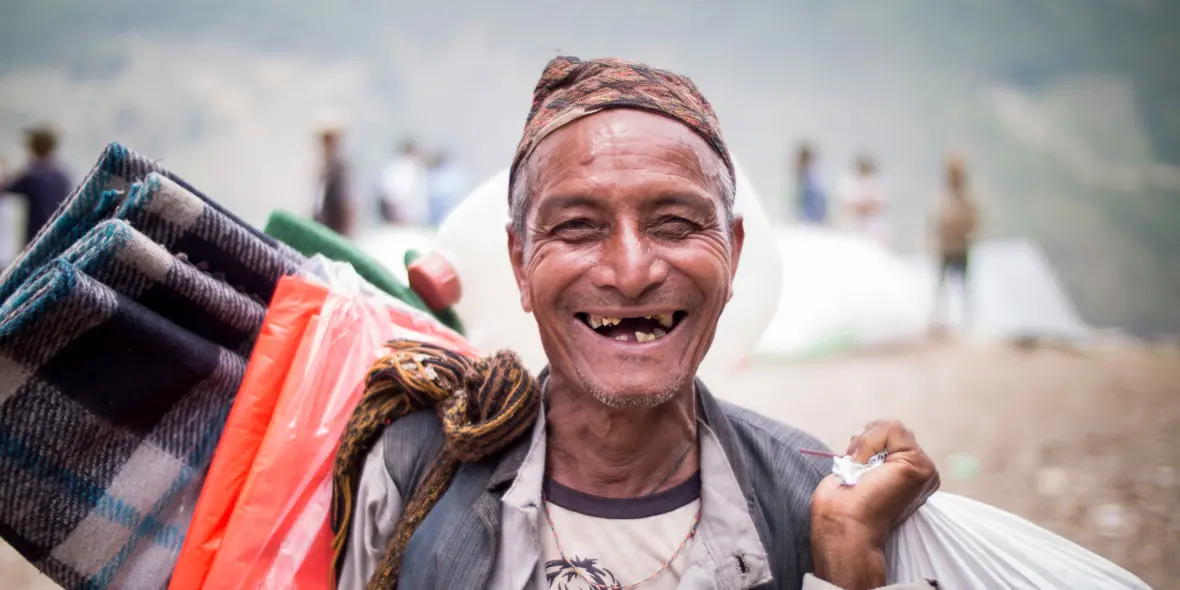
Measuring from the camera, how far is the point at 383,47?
62.5 ft

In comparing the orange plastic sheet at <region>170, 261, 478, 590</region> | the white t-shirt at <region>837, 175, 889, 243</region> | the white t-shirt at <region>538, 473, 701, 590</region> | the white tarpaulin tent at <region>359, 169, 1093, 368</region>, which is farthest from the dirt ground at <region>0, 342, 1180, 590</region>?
the white t-shirt at <region>837, 175, 889, 243</region>

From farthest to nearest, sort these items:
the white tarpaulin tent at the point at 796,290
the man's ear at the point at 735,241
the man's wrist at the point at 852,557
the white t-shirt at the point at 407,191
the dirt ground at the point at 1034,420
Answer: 1. the white t-shirt at the point at 407,191
2. the dirt ground at the point at 1034,420
3. the white tarpaulin tent at the point at 796,290
4. the man's ear at the point at 735,241
5. the man's wrist at the point at 852,557

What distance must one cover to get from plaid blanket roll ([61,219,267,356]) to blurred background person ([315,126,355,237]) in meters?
6.35

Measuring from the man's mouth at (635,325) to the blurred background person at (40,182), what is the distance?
754 centimetres

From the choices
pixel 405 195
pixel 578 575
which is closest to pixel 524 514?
pixel 578 575

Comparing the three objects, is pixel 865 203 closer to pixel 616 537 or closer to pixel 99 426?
pixel 616 537

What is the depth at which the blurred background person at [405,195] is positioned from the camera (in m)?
10.6

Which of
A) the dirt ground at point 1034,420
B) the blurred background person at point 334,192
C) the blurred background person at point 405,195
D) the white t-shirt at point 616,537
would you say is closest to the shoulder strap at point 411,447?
the white t-shirt at point 616,537

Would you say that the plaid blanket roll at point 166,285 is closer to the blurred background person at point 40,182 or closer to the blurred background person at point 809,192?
the blurred background person at point 40,182

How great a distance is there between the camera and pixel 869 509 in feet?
4.66

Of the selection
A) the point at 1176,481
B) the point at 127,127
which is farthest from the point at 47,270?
the point at 127,127

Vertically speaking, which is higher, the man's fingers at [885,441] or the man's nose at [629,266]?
the man's nose at [629,266]

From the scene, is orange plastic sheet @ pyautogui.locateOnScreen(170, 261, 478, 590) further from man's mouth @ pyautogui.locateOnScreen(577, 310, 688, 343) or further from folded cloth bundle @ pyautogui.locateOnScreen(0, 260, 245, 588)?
man's mouth @ pyautogui.locateOnScreen(577, 310, 688, 343)

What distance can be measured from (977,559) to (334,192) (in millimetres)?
7303
